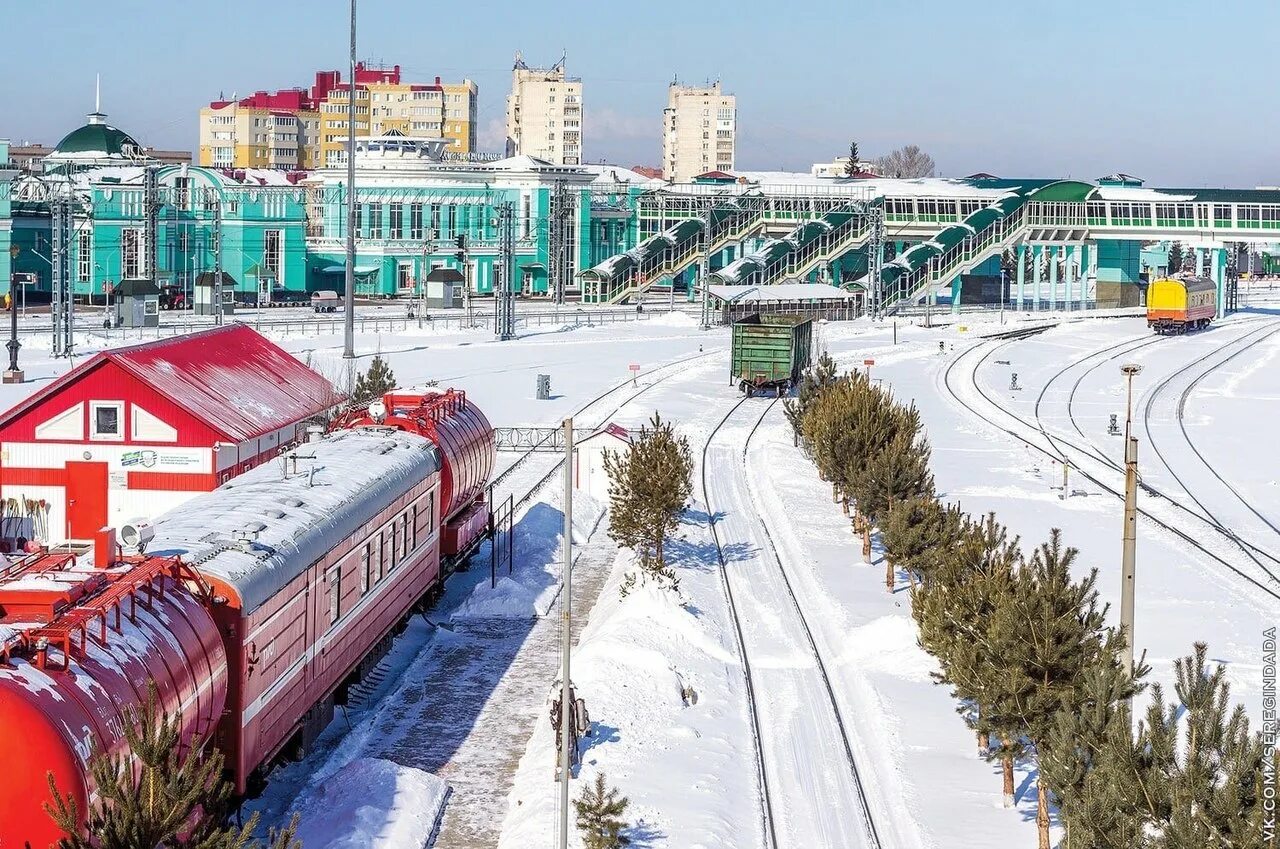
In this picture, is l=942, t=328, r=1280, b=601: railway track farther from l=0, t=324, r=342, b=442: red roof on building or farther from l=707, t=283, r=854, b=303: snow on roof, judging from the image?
l=0, t=324, r=342, b=442: red roof on building

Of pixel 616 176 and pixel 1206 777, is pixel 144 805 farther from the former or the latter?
pixel 616 176

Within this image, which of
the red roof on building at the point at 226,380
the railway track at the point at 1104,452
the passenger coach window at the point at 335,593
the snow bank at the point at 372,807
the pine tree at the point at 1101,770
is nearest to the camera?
the pine tree at the point at 1101,770

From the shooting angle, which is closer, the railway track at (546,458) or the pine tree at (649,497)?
the pine tree at (649,497)


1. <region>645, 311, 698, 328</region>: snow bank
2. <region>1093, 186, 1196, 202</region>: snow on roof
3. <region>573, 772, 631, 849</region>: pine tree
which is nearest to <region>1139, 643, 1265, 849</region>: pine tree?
<region>573, 772, 631, 849</region>: pine tree

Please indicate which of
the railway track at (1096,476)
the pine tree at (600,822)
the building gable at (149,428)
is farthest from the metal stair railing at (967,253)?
the pine tree at (600,822)

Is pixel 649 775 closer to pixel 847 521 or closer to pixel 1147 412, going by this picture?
pixel 847 521

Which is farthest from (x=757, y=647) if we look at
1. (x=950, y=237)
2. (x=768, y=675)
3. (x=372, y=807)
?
(x=950, y=237)

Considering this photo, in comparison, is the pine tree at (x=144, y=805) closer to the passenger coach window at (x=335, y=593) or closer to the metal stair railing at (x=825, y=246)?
the passenger coach window at (x=335, y=593)

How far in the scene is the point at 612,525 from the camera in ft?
105

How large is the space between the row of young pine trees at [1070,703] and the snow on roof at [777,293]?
58599 millimetres

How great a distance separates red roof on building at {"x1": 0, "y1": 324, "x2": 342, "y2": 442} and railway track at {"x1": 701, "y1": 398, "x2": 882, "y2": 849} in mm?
9243

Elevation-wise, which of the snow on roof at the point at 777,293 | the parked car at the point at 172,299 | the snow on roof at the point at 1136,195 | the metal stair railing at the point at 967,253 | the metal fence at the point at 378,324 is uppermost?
the snow on roof at the point at 1136,195

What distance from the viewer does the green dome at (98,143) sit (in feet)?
374

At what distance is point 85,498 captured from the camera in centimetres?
2772
